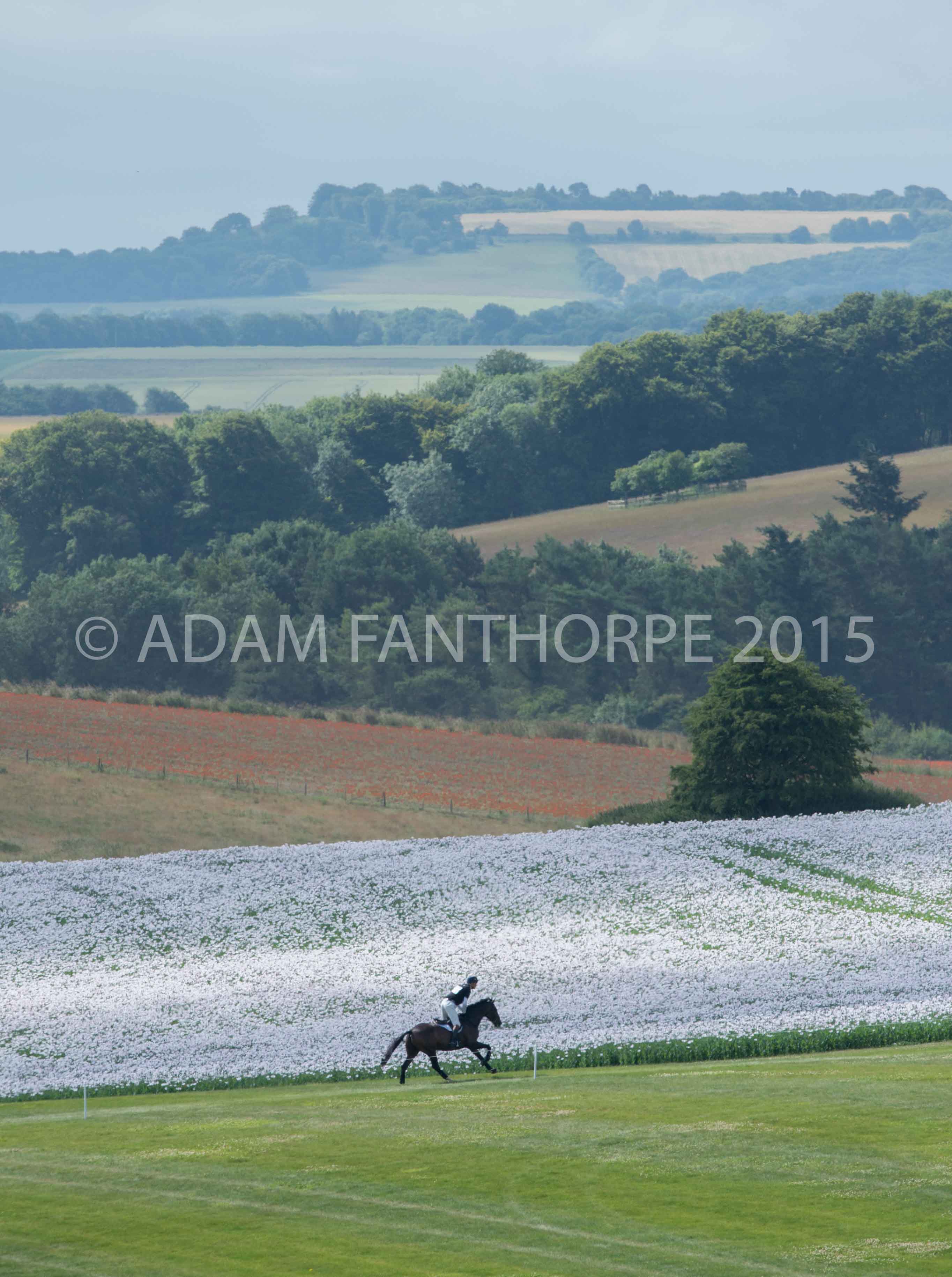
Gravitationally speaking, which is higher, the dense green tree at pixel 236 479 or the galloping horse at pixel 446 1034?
the dense green tree at pixel 236 479

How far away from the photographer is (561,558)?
103 m

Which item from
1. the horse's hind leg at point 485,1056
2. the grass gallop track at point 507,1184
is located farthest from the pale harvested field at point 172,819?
the grass gallop track at point 507,1184

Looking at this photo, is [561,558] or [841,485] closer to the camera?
[561,558]

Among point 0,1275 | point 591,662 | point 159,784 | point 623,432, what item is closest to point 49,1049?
point 0,1275

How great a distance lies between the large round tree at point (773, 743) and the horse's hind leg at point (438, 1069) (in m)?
22.2

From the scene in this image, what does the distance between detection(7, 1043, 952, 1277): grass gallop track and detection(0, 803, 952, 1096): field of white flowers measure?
488cm

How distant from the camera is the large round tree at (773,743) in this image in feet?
147

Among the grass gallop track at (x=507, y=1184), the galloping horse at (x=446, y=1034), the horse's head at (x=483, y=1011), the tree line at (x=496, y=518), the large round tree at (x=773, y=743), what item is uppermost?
the tree line at (x=496, y=518)

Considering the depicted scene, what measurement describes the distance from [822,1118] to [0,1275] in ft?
30.0

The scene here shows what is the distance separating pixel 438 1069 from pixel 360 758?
A: 129 feet

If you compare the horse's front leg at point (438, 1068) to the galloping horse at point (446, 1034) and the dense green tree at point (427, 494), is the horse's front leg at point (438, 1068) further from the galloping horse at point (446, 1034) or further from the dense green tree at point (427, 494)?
the dense green tree at point (427, 494)

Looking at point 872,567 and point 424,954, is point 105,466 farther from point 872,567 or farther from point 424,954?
point 424,954

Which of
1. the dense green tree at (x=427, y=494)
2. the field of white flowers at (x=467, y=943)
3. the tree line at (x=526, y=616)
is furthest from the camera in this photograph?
the dense green tree at (x=427, y=494)

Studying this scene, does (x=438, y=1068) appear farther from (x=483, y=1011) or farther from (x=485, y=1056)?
(x=485, y=1056)
